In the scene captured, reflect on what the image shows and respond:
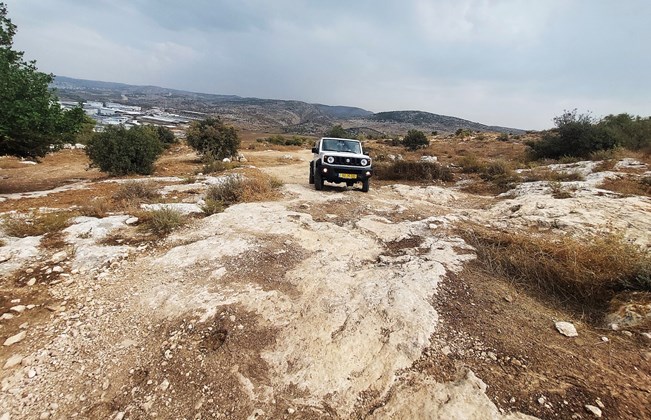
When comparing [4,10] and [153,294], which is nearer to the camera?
[153,294]

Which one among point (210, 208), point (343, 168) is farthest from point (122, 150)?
point (343, 168)

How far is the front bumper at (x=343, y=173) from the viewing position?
31.8 ft

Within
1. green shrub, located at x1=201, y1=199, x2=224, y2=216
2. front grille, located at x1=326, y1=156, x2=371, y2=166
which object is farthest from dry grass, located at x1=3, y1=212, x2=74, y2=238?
front grille, located at x1=326, y1=156, x2=371, y2=166

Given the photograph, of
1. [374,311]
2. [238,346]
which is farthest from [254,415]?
[374,311]

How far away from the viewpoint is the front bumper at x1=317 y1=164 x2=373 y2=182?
9.68m

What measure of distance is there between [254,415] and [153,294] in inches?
87.1

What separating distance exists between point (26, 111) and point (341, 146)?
8.97 meters

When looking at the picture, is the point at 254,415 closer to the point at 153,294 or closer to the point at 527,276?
the point at 153,294

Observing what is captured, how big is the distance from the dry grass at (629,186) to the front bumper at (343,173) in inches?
270

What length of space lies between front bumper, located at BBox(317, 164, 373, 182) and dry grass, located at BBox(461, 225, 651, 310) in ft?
17.6

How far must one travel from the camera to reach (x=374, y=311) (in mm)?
3471

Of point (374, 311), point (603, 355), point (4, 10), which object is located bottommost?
point (374, 311)

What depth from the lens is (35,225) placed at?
5.52 m

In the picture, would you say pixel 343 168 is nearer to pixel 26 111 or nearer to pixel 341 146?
pixel 341 146
